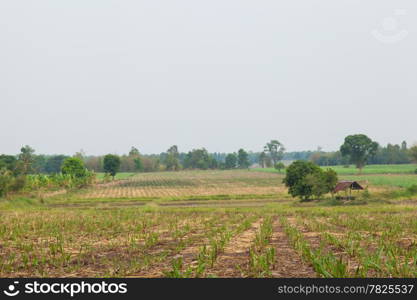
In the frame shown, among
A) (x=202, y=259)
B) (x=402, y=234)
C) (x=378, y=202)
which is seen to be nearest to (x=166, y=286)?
(x=202, y=259)

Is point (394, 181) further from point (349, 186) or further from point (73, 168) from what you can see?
point (73, 168)

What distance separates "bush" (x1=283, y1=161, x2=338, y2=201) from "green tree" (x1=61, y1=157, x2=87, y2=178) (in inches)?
2749

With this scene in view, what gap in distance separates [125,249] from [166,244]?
194cm

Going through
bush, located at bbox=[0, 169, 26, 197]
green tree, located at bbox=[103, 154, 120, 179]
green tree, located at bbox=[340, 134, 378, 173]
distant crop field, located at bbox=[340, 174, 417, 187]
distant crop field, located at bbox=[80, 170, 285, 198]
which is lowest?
distant crop field, located at bbox=[80, 170, 285, 198]

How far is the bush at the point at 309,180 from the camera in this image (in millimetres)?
55031

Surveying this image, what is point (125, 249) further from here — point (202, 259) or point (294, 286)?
point (294, 286)

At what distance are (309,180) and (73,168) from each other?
76699 mm

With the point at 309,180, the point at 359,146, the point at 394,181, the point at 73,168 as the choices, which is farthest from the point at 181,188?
the point at 359,146

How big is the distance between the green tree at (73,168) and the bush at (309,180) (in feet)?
229

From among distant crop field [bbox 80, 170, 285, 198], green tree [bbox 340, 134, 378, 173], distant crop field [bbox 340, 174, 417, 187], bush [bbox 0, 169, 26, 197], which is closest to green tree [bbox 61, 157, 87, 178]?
distant crop field [bbox 80, 170, 285, 198]

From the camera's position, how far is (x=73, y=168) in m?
107

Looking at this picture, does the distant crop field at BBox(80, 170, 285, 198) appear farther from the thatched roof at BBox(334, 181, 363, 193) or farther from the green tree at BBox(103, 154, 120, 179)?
the thatched roof at BBox(334, 181, 363, 193)

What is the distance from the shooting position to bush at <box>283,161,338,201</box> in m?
55.0

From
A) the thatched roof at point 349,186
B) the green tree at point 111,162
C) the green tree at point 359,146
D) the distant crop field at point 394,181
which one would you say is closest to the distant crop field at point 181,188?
the green tree at point 111,162
